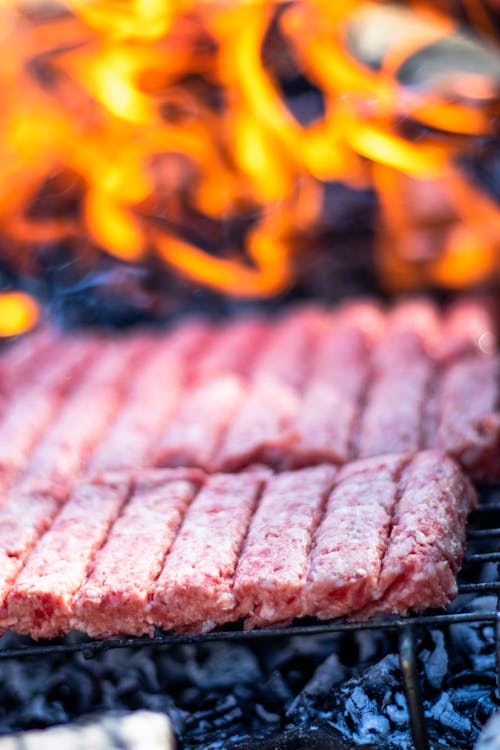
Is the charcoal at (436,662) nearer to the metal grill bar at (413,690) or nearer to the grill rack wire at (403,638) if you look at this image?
the grill rack wire at (403,638)

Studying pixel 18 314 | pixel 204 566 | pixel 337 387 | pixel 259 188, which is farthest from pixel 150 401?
pixel 259 188

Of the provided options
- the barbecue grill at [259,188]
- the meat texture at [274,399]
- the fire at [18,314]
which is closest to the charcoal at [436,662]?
the meat texture at [274,399]

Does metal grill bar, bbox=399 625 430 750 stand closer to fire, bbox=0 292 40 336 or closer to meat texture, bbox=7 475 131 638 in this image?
meat texture, bbox=7 475 131 638

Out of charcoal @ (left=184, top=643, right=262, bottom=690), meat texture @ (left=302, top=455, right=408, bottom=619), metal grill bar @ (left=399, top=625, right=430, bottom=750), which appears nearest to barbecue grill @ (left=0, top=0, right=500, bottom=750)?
meat texture @ (left=302, top=455, right=408, bottom=619)

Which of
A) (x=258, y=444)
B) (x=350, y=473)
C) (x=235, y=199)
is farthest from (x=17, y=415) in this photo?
(x=235, y=199)

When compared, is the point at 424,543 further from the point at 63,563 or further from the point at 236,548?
the point at 63,563
